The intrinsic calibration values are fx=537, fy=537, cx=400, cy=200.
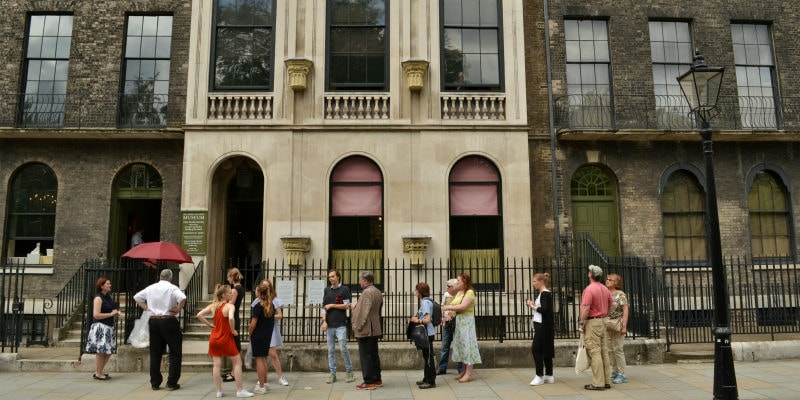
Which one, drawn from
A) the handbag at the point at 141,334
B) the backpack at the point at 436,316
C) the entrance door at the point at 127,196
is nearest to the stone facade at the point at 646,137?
the backpack at the point at 436,316

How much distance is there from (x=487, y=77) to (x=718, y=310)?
8788 millimetres

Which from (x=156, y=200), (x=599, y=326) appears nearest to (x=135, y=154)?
(x=156, y=200)

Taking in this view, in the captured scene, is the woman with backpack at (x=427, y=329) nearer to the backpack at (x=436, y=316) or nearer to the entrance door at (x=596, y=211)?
the backpack at (x=436, y=316)

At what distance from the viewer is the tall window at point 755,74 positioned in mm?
15703

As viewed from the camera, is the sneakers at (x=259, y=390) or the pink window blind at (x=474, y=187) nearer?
the sneakers at (x=259, y=390)

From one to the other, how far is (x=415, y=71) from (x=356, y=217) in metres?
4.07

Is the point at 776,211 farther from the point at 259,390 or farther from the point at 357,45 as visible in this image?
the point at 259,390

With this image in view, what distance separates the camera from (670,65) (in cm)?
1590

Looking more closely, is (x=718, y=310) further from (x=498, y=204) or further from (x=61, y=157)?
(x=61, y=157)

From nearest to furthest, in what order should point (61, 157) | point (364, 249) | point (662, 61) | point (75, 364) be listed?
1. point (75, 364)
2. point (364, 249)
3. point (61, 157)
4. point (662, 61)

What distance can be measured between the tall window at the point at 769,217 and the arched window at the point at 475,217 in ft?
25.1

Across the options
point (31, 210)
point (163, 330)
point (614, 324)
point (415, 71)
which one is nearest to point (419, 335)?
point (614, 324)

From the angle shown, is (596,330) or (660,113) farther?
(660,113)

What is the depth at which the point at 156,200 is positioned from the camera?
1605cm
